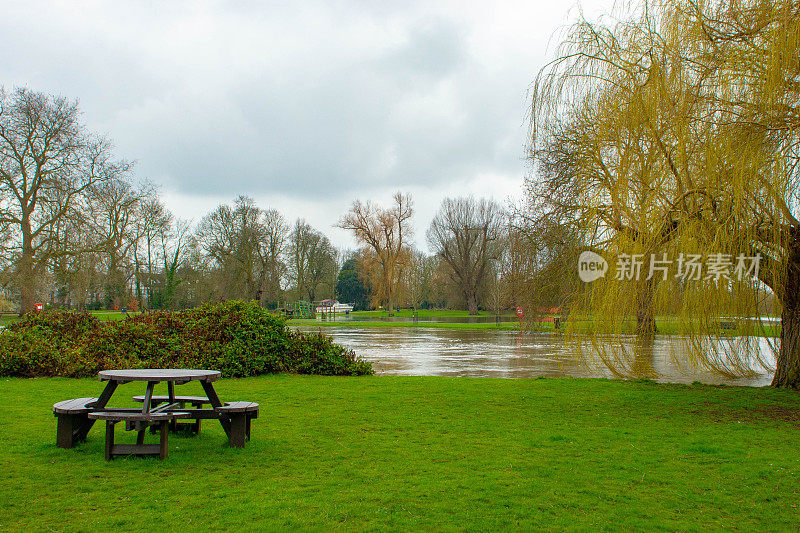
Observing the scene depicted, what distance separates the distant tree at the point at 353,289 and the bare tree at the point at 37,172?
58.1 metres

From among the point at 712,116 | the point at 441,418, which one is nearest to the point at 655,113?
the point at 712,116

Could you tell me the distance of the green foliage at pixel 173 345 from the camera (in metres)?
11.7

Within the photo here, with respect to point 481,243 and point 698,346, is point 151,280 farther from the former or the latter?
point 698,346

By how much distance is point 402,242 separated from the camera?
6144 centimetres

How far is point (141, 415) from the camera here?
5.31 m

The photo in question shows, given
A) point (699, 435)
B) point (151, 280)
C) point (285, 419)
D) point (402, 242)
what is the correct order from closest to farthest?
point (699, 435) < point (285, 419) < point (151, 280) < point (402, 242)

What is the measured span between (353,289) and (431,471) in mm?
82174

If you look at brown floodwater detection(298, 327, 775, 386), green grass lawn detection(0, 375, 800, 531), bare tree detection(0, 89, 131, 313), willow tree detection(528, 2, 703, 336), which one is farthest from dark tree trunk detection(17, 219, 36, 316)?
willow tree detection(528, 2, 703, 336)

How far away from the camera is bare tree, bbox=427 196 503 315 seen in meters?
62.2

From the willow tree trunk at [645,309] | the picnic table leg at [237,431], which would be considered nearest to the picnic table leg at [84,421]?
the picnic table leg at [237,431]

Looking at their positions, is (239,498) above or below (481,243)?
below

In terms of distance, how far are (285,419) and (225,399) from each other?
1850mm

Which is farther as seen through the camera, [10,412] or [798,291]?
[798,291]

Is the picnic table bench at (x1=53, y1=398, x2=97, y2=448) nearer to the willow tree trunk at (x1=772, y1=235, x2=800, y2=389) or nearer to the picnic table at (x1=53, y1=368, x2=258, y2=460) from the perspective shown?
the picnic table at (x1=53, y1=368, x2=258, y2=460)
